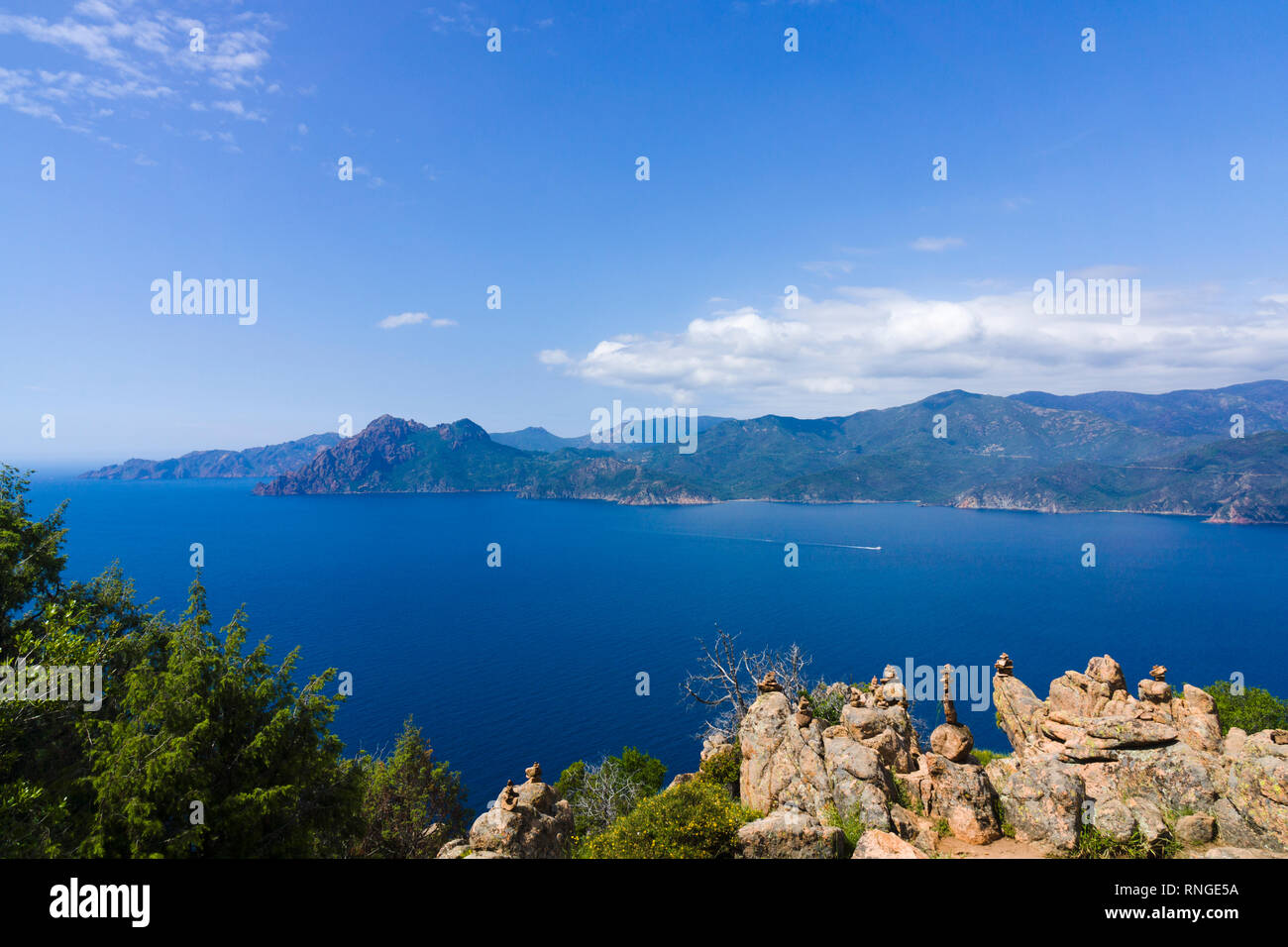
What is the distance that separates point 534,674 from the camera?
320 ft

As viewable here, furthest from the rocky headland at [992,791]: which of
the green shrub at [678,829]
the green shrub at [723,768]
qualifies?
the green shrub at [723,768]

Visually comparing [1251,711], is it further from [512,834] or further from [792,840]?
[512,834]

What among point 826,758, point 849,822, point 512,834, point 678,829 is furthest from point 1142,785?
point 512,834

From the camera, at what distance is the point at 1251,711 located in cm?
5200

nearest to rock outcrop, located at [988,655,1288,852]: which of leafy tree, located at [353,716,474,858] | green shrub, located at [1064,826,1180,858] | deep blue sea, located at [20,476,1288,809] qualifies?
green shrub, located at [1064,826,1180,858]

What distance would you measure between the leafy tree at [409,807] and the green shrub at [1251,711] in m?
64.1

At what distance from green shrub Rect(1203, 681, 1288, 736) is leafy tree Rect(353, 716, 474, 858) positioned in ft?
210

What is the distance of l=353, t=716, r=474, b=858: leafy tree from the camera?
110 feet

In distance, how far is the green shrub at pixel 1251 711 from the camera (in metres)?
50.8

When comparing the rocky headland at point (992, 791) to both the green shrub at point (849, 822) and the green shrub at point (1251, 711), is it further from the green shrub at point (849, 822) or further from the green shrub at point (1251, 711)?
the green shrub at point (1251, 711)

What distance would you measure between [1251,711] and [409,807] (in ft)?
236

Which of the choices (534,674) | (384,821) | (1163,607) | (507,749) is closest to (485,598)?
(534,674)
